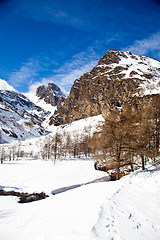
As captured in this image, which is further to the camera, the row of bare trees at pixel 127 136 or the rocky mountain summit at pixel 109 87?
the rocky mountain summit at pixel 109 87

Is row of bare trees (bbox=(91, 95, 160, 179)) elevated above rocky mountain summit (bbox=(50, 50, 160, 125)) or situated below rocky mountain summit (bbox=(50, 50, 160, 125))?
below

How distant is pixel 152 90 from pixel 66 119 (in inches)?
3587

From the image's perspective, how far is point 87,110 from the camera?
116 metres

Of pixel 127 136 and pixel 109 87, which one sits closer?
pixel 127 136

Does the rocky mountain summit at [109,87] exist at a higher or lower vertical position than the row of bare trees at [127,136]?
higher

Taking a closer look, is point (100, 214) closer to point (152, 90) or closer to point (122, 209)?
point (122, 209)

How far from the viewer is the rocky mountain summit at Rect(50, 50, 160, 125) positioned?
8754 cm

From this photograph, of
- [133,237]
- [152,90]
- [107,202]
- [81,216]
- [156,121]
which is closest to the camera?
[133,237]

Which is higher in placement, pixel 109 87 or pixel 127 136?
pixel 109 87

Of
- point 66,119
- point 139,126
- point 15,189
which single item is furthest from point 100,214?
point 66,119

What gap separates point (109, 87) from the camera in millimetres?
102562

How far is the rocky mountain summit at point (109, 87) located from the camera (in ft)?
287

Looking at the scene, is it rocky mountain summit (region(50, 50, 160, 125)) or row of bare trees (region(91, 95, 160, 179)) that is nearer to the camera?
row of bare trees (region(91, 95, 160, 179))

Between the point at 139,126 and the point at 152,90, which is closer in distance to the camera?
the point at 139,126
